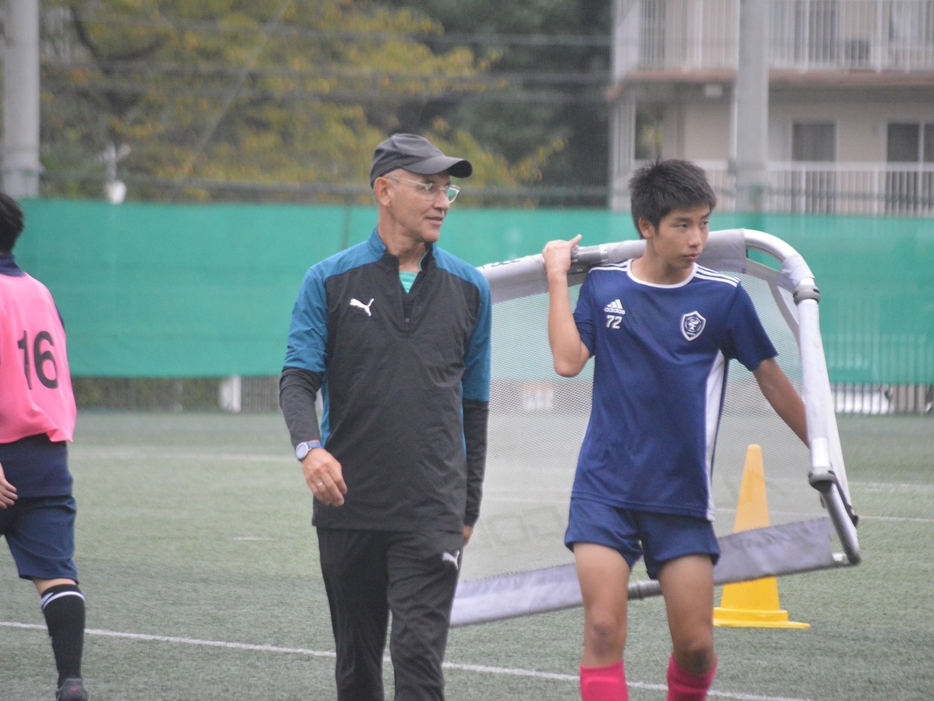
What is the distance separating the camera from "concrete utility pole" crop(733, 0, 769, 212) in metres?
15.4

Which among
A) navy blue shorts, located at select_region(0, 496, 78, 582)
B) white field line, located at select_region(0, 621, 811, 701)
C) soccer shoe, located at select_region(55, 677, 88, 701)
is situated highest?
navy blue shorts, located at select_region(0, 496, 78, 582)

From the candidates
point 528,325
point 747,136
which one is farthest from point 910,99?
point 528,325

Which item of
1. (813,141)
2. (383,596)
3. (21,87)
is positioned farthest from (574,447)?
(813,141)

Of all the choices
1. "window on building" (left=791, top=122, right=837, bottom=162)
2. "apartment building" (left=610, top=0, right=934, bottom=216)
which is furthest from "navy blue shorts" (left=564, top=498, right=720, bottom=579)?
"window on building" (left=791, top=122, right=837, bottom=162)

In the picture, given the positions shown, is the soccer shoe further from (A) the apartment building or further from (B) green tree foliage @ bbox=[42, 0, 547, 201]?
(A) the apartment building

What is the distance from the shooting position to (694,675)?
4.37 m

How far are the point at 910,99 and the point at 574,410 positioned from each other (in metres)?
25.4

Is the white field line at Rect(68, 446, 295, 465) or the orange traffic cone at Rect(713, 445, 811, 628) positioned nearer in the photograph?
the orange traffic cone at Rect(713, 445, 811, 628)

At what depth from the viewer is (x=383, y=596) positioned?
4262 millimetres

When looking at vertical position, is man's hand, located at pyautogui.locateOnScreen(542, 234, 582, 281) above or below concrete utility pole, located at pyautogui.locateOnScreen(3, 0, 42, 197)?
below

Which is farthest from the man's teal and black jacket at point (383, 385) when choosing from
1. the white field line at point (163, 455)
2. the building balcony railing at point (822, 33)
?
→ the building balcony railing at point (822, 33)

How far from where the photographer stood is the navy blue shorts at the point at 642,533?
427 cm

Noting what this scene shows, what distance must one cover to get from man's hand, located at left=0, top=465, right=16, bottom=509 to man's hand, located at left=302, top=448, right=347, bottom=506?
1.56 m

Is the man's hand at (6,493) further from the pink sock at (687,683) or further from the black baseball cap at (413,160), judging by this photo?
the pink sock at (687,683)
